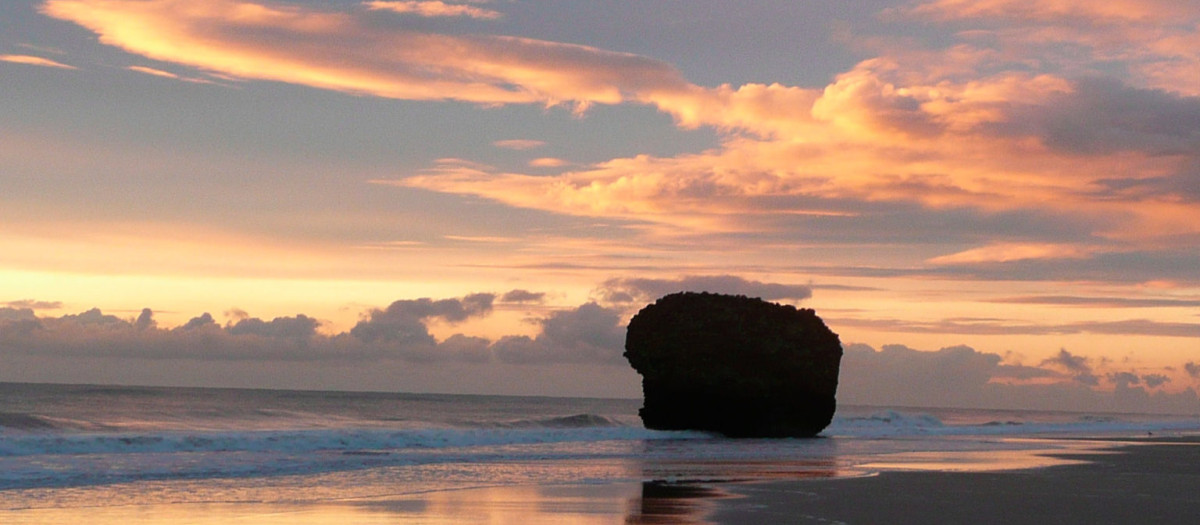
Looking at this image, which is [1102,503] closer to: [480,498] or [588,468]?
[480,498]

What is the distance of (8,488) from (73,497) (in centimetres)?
220

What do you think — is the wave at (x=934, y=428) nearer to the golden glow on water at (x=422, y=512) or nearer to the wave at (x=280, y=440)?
the wave at (x=280, y=440)

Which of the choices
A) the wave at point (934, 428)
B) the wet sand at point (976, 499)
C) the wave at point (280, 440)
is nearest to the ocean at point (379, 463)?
the wave at point (280, 440)

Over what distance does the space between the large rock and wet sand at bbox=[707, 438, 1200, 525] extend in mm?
24123

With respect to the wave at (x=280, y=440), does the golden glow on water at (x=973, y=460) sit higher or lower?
higher

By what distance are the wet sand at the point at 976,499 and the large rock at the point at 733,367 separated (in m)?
24.1

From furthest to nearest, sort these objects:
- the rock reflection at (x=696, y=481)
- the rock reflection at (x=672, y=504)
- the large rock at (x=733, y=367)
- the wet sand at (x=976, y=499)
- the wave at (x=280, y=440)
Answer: the large rock at (x=733, y=367)
the wave at (x=280, y=440)
the rock reflection at (x=696, y=481)
the wet sand at (x=976, y=499)
the rock reflection at (x=672, y=504)

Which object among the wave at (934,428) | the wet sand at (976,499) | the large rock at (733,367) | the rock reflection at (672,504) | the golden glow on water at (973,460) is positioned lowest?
the wave at (934,428)

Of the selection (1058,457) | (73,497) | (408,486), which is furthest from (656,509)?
(1058,457)

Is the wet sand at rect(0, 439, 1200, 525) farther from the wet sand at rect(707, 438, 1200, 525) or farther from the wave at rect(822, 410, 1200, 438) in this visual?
the wave at rect(822, 410, 1200, 438)

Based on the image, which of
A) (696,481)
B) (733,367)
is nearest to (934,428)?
(733,367)

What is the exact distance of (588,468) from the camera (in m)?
28.5

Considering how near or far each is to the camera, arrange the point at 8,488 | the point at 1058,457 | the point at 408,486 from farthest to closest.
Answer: the point at 1058,457
the point at 408,486
the point at 8,488

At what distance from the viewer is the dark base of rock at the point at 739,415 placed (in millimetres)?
52000
